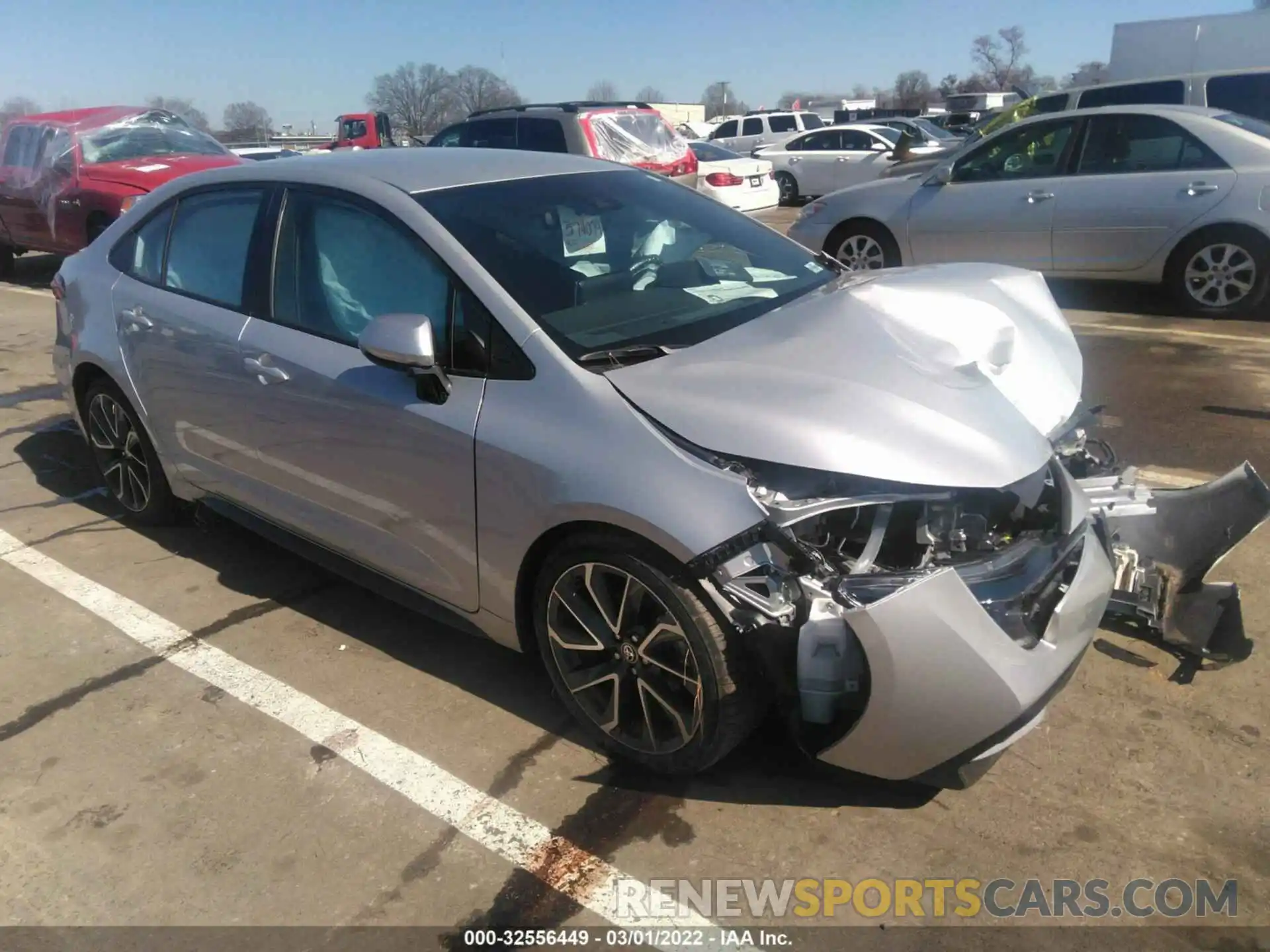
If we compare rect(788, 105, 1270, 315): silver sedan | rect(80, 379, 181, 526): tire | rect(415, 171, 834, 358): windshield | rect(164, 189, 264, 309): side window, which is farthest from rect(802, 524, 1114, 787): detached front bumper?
rect(788, 105, 1270, 315): silver sedan

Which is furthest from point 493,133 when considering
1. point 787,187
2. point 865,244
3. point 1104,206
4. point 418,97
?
point 418,97

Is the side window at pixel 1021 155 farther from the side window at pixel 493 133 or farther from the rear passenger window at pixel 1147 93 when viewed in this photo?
the side window at pixel 493 133

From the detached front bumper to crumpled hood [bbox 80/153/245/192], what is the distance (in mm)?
10243

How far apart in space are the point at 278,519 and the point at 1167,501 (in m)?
3.25

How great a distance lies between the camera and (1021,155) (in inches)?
330

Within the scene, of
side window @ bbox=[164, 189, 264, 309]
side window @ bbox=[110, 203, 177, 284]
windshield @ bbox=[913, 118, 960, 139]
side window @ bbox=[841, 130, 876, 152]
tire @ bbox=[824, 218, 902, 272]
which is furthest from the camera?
windshield @ bbox=[913, 118, 960, 139]

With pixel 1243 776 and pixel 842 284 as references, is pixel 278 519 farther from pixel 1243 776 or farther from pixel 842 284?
pixel 1243 776

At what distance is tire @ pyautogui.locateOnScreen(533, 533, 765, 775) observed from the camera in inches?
101

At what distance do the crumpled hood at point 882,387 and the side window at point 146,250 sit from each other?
2.63 meters

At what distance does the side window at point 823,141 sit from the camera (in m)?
19.3

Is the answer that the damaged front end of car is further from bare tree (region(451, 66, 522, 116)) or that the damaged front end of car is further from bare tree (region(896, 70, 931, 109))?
bare tree (region(896, 70, 931, 109))

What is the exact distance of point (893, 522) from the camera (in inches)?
102

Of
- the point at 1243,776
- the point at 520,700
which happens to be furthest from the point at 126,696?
the point at 1243,776

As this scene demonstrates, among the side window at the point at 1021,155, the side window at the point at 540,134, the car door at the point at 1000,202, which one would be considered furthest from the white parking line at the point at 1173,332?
the side window at the point at 540,134
